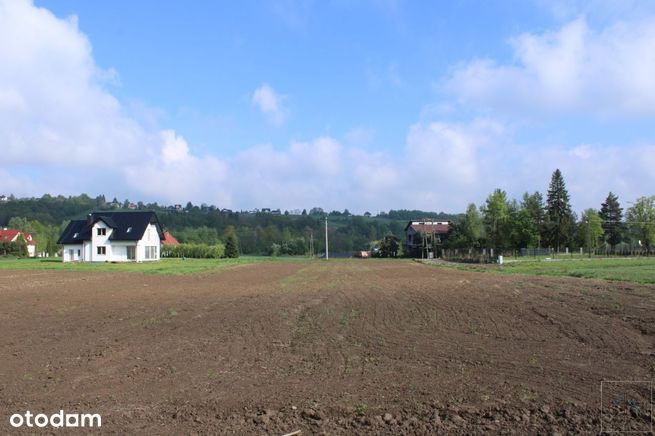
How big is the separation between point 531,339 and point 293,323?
6.22 m

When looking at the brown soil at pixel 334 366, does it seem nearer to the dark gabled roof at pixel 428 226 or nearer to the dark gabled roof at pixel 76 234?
the dark gabled roof at pixel 76 234

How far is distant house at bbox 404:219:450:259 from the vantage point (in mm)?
103062

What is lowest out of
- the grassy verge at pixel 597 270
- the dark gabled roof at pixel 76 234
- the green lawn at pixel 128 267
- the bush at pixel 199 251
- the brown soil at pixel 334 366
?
the grassy verge at pixel 597 270

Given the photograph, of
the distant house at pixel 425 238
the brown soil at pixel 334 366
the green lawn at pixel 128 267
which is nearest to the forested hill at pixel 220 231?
the distant house at pixel 425 238

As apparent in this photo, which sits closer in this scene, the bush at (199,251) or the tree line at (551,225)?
the tree line at (551,225)

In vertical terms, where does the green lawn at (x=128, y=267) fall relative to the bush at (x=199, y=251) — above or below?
below

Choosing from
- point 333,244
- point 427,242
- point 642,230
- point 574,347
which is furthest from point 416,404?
point 333,244

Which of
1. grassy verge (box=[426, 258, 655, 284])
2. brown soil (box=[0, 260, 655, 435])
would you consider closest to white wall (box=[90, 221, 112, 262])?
grassy verge (box=[426, 258, 655, 284])

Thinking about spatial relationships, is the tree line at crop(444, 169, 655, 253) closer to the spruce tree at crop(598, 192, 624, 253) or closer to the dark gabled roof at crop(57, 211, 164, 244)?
the spruce tree at crop(598, 192, 624, 253)

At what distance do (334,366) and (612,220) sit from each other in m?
110

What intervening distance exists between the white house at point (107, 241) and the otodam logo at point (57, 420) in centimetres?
6666

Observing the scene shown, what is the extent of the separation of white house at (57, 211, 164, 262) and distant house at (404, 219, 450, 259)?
49539mm

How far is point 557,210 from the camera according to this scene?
327ft

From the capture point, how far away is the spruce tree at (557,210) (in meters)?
91.4
